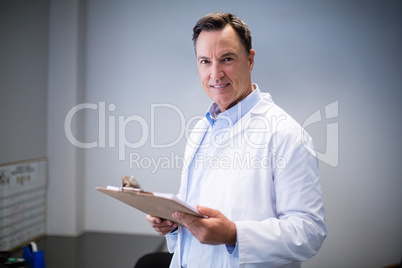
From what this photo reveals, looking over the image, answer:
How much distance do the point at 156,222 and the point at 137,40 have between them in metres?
1.48

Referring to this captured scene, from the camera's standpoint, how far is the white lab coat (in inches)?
36.7

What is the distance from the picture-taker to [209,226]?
881 millimetres

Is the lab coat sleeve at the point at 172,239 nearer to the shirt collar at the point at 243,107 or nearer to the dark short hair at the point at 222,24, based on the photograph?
the shirt collar at the point at 243,107

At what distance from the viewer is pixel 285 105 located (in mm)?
2062

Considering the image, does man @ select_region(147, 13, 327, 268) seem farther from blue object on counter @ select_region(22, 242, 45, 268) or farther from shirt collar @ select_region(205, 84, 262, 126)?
blue object on counter @ select_region(22, 242, 45, 268)

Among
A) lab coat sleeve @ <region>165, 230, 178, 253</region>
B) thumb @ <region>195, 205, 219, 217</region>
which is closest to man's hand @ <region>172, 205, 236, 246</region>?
thumb @ <region>195, 205, 219, 217</region>

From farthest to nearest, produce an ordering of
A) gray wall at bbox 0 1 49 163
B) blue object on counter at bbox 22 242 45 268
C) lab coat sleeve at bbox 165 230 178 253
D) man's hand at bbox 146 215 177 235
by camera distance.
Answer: gray wall at bbox 0 1 49 163 → blue object on counter at bbox 22 242 45 268 → lab coat sleeve at bbox 165 230 178 253 → man's hand at bbox 146 215 177 235

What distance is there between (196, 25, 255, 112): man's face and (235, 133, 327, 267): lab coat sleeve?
0.33 metres

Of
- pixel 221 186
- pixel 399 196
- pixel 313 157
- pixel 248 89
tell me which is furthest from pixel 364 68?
pixel 221 186

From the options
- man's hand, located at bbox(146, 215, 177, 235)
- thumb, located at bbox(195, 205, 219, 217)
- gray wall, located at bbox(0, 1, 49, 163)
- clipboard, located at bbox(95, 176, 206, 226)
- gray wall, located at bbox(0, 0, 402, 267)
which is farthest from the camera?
gray wall, located at bbox(0, 0, 402, 267)

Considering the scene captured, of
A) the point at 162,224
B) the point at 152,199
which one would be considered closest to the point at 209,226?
the point at 152,199

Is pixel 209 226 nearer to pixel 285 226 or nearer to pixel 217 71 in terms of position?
pixel 285 226

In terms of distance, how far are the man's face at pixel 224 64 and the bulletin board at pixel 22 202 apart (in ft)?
4.39

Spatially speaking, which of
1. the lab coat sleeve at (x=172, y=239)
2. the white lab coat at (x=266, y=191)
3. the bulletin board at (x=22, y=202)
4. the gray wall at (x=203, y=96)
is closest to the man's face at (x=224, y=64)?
the white lab coat at (x=266, y=191)
